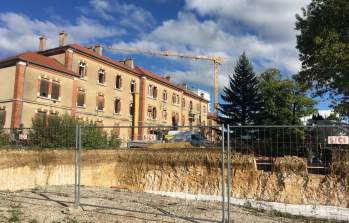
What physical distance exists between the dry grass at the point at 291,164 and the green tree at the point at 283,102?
25.1m

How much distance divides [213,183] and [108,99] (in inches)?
1284

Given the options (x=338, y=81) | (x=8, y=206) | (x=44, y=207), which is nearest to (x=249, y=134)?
(x=44, y=207)

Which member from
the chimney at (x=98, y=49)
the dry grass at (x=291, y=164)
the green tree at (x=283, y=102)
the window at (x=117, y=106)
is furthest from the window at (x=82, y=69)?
the dry grass at (x=291, y=164)

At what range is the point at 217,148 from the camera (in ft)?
53.3

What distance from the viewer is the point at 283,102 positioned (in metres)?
41.3

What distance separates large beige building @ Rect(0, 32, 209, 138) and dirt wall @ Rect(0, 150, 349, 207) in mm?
7570

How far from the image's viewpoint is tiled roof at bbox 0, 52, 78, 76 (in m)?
37.6

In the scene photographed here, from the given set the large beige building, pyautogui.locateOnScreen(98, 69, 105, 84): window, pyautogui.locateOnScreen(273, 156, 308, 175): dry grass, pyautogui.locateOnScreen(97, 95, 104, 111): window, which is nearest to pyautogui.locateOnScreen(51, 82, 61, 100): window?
the large beige building

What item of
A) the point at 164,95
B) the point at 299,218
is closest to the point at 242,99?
the point at 164,95

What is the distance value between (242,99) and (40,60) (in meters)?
21.8

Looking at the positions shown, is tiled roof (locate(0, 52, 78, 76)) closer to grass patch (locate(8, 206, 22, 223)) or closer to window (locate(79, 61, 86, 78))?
window (locate(79, 61, 86, 78))

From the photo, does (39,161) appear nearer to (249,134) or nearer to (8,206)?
(8,206)

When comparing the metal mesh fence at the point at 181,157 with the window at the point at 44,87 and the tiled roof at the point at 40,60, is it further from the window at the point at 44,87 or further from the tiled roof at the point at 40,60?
the tiled roof at the point at 40,60

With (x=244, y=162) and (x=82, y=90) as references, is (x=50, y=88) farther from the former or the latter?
(x=244, y=162)
